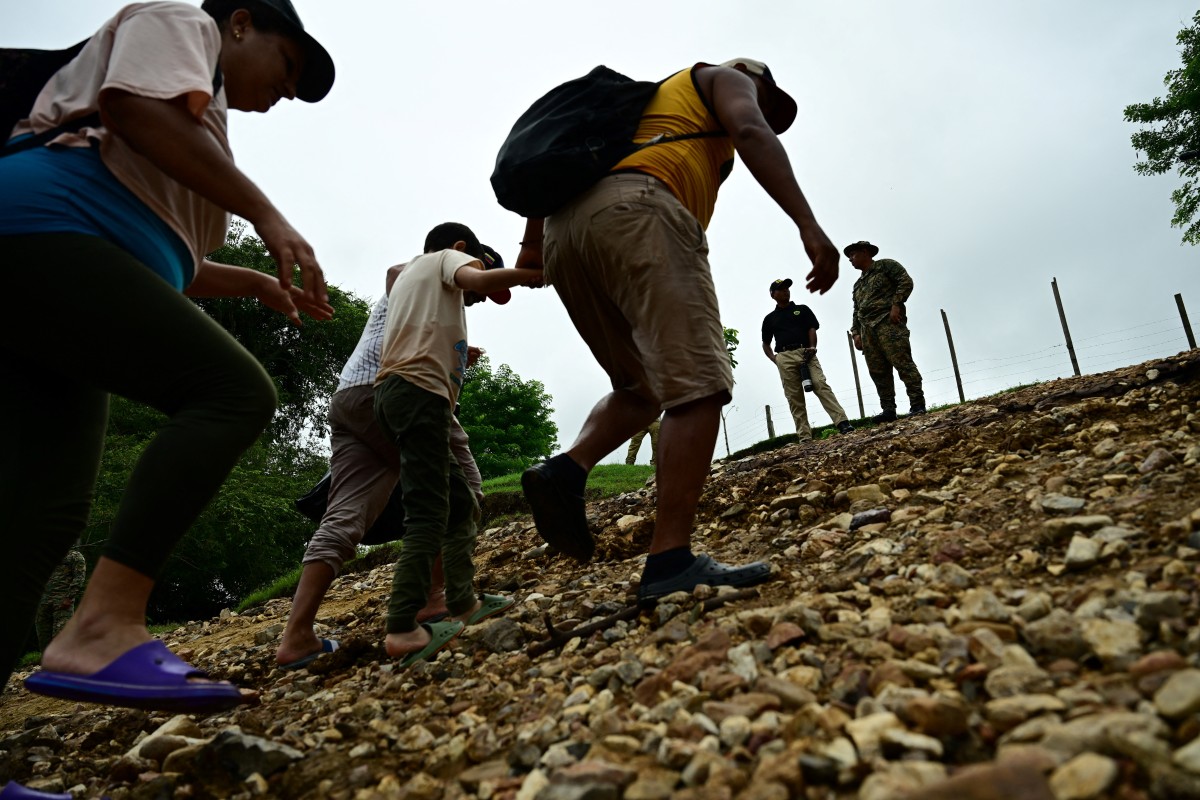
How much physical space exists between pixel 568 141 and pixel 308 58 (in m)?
0.80

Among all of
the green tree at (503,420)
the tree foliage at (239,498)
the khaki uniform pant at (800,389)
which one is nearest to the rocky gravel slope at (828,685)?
the khaki uniform pant at (800,389)

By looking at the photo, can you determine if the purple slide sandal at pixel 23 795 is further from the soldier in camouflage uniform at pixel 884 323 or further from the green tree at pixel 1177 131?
the green tree at pixel 1177 131

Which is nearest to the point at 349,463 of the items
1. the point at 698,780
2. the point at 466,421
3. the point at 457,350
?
the point at 457,350

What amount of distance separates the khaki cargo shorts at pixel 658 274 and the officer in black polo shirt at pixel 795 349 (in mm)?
8029

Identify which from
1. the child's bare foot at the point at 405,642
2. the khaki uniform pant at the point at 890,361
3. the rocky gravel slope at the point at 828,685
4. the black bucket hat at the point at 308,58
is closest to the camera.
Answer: the rocky gravel slope at the point at 828,685

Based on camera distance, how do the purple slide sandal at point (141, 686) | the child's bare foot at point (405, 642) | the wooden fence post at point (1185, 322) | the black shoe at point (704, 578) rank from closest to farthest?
the purple slide sandal at point (141, 686)
the black shoe at point (704, 578)
the child's bare foot at point (405, 642)
the wooden fence post at point (1185, 322)

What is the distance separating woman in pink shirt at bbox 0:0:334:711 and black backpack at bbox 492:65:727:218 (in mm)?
904

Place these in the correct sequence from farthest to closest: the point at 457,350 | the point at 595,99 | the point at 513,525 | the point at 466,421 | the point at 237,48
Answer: the point at 466,421, the point at 513,525, the point at 457,350, the point at 595,99, the point at 237,48

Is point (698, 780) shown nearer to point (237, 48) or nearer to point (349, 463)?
point (237, 48)

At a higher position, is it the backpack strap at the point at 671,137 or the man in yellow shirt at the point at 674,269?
the backpack strap at the point at 671,137

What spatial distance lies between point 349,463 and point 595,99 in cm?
205

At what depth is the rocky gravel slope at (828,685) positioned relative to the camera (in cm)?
106

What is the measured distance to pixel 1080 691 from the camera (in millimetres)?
1114

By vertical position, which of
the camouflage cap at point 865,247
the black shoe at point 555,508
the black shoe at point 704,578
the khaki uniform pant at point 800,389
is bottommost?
the black shoe at point 704,578
